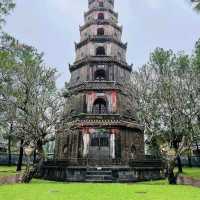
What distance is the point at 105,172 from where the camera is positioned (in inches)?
928

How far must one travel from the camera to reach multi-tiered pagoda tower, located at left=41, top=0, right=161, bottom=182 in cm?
2448

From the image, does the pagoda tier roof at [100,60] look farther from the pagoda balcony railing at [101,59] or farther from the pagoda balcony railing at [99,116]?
the pagoda balcony railing at [99,116]

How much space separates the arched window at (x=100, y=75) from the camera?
105ft

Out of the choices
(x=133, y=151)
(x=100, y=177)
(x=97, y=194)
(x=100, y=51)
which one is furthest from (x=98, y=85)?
(x=97, y=194)

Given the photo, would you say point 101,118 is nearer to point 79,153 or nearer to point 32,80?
point 79,153

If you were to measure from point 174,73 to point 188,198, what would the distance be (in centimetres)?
1583

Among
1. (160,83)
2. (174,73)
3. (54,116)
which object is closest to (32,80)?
(54,116)

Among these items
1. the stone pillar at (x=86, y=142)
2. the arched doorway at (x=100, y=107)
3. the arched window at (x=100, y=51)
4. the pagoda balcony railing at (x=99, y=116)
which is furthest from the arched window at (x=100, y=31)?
the stone pillar at (x=86, y=142)

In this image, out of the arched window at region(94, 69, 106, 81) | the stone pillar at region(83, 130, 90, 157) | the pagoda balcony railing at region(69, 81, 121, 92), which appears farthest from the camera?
the arched window at region(94, 69, 106, 81)

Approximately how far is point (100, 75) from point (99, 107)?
4.05 meters

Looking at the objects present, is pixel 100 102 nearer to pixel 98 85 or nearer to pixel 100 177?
pixel 98 85

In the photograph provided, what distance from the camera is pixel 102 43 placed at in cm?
3322

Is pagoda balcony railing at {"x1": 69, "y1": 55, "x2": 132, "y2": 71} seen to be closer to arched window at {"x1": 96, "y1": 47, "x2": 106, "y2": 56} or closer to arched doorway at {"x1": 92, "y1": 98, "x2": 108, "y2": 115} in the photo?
arched window at {"x1": 96, "y1": 47, "x2": 106, "y2": 56}

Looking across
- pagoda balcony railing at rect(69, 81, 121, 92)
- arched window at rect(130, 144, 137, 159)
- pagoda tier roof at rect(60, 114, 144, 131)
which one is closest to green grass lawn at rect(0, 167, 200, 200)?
pagoda tier roof at rect(60, 114, 144, 131)
